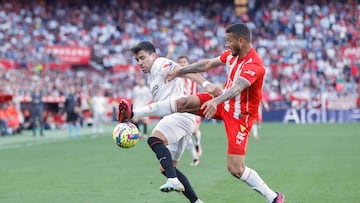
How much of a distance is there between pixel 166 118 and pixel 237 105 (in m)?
1.35

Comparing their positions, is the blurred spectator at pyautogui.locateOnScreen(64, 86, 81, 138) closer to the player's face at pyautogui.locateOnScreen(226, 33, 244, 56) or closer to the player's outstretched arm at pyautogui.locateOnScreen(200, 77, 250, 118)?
the player's face at pyautogui.locateOnScreen(226, 33, 244, 56)

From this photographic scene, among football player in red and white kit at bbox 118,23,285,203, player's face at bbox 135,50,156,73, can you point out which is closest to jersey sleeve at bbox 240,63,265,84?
football player in red and white kit at bbox 118,23,285,203

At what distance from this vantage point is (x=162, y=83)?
10164 mm

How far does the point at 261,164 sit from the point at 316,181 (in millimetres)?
3341

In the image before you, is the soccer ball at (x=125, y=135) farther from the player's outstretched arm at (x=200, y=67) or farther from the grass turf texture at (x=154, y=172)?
the grass turf texture at (x=154, y=172)

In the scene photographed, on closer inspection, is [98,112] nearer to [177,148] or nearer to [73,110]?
[73,110]

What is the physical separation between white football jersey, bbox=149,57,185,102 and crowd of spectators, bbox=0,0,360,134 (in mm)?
27028

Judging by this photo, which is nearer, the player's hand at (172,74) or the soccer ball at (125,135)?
the soccer ball at (125,135)

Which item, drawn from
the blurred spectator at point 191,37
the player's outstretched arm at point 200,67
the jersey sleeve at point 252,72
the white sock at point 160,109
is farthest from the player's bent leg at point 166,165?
the blurred spectator at point 191,37

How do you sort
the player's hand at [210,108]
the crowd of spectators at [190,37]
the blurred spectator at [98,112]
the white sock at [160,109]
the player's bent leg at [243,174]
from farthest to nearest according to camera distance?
the crowd of spectators at [190,37] → the blurred spectator at [98,112] → the white sock at [160,109] → the player's bent leg at [243,174] → the player's hand at [210,108]

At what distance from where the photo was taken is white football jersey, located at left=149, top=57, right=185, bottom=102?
1005 centimetres

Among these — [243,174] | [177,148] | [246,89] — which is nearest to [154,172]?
[177,148]

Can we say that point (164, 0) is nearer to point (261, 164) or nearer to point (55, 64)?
point (55, 64)

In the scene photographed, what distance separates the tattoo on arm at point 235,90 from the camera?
8.62 m
